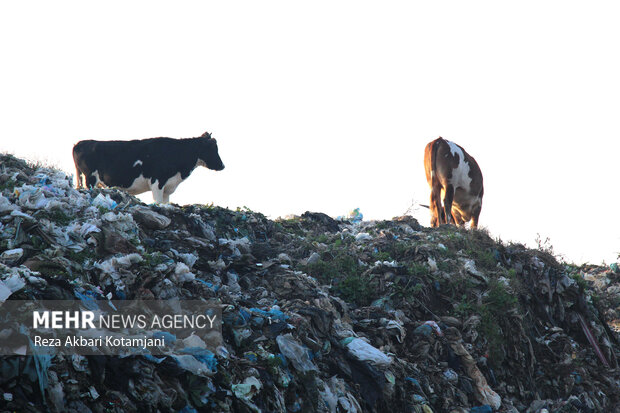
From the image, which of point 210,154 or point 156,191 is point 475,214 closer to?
point 210,154

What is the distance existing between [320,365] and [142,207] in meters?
3.41

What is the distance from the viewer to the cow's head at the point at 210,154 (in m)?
14.3

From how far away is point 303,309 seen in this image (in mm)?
6672

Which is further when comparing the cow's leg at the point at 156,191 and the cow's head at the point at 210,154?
the cow's head at the point at 210,154

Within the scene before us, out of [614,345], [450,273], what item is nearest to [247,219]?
[450,273]

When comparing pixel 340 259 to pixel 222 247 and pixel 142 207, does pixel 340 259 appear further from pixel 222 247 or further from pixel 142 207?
pixel 142 207

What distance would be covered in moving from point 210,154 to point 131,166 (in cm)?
182

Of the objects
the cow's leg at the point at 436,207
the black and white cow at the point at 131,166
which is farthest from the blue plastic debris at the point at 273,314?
the black and white cow at the point at 131,166

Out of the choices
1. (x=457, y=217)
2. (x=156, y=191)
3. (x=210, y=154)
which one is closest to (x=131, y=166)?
(x=156, y=191)

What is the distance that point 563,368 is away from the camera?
26.6ft

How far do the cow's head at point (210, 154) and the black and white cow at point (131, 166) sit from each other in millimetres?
754

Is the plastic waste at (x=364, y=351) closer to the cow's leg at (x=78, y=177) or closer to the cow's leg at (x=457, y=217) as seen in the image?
the cow's leg at (x=457, y=217)

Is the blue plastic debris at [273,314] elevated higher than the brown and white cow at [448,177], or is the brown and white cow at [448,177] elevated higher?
the brown and white cow at [448,177]

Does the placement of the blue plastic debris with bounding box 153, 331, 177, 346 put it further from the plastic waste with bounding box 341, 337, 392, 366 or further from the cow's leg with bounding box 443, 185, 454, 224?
the cow's leg with bounding box 443, 185, 454, 224
